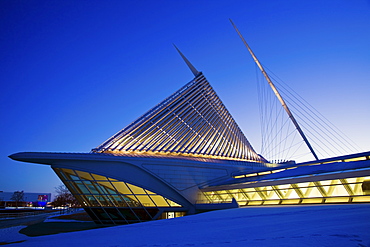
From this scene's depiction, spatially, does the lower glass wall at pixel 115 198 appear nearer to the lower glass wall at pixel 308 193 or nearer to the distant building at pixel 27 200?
the lower glass wall at pixel 308 193

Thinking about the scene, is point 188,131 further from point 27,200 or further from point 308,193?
point 27,200

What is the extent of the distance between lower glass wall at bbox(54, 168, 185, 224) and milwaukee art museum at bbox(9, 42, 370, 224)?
0.08 metres

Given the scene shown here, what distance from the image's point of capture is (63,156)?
20.6 meters

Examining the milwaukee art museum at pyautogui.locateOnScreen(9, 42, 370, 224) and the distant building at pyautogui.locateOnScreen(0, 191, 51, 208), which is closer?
the milwaukee art museum at pyautogui.locateOnScreen(9, 42, 370, 224)

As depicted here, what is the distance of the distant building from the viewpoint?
80.5m

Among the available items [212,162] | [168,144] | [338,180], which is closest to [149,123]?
[168,144]

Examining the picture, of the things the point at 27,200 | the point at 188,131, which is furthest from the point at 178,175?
the point at 27,200

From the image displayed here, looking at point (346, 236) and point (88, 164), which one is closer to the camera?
point (346, 236)

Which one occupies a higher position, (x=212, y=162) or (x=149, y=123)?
(x=149, y=123)

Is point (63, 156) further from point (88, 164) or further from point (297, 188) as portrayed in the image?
point (297, 188)

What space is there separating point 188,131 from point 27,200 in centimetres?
8651

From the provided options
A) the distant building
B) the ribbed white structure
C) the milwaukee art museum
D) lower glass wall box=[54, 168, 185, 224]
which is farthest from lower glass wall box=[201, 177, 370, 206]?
the distant building

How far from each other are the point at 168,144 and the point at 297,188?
1195 cm

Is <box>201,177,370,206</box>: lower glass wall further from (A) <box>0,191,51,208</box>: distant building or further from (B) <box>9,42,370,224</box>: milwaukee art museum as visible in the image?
(A) <box>0,191,51,208</box>: distant building
